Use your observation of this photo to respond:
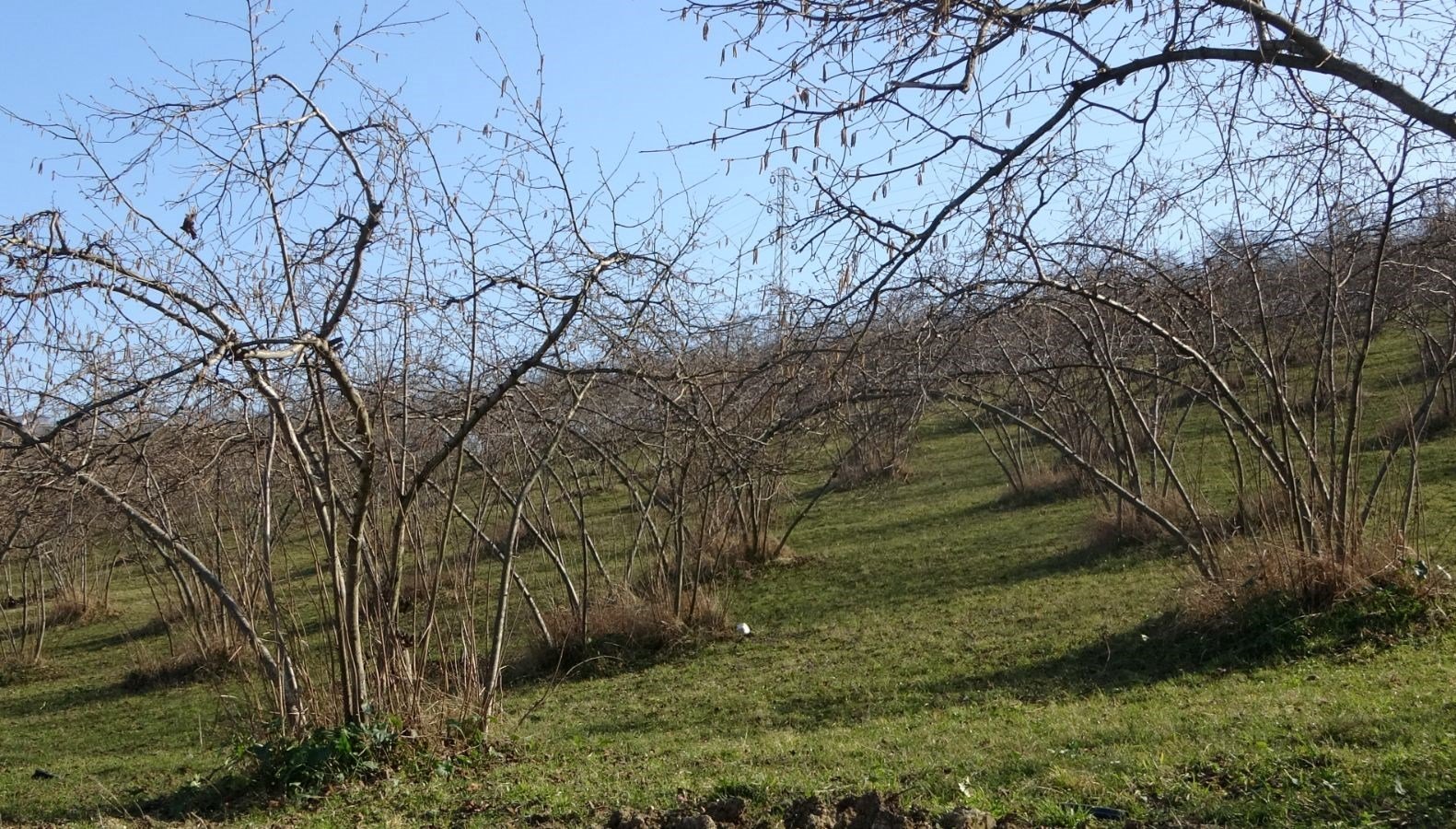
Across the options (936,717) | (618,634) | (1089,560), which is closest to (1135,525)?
(1089,560)

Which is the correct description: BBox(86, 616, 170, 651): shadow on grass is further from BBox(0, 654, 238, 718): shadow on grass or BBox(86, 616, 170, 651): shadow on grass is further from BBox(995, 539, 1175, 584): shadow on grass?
BBox(995, 539, 1175, 584): shadow on grass

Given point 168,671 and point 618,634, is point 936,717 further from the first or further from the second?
point 168,671

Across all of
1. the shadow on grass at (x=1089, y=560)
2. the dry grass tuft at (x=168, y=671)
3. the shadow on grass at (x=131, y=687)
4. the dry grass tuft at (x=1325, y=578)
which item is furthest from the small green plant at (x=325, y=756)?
the shadow on grass at (x=1089, y=560)

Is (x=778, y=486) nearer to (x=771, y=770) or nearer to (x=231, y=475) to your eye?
(x=231, y=475)

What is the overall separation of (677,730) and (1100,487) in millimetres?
7112

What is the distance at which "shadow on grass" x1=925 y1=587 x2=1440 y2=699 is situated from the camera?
838cm

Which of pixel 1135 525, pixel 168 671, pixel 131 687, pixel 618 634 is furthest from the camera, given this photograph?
pixel 168 671

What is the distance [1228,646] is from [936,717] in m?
2.38

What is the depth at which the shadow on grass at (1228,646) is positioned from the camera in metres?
8.38

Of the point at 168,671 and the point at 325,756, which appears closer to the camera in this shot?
the point at 325,756

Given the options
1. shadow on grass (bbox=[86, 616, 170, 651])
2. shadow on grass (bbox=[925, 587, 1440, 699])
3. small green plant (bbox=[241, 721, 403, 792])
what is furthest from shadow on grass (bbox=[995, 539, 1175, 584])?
shadow on grass (bbox=[86, 616, 170, 651])

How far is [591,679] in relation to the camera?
11.6 m

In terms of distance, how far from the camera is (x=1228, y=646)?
8.77m

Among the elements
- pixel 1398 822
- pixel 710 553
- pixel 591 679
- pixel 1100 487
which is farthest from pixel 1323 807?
pixel 710 553
